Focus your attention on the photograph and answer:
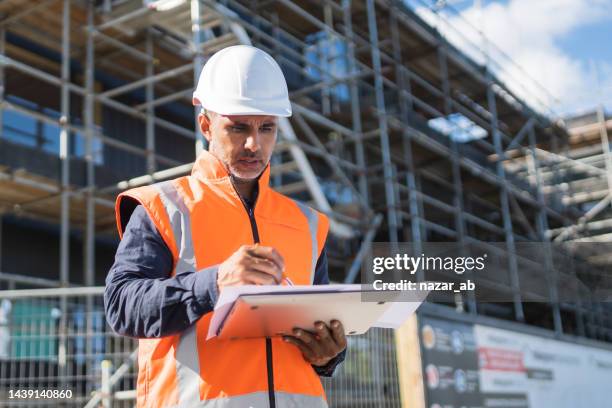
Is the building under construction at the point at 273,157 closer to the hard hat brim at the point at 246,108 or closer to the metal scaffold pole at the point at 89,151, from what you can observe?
the metal scaffold pole at the point at 89,151

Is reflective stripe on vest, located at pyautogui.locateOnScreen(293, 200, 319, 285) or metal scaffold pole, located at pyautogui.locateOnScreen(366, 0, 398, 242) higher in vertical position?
metal scaffold pole, located at pyautogui.locateOnScreen(366, 0, 398, 242)

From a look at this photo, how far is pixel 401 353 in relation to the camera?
4.52 meters

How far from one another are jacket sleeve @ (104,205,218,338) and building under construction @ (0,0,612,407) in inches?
118

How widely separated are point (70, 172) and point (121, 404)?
3450mm

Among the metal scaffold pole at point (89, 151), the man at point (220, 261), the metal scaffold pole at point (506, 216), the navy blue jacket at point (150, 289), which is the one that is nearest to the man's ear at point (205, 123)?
the man at point (220, 261)

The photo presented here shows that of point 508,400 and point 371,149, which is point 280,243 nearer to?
point 508,400

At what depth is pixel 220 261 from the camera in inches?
60.4

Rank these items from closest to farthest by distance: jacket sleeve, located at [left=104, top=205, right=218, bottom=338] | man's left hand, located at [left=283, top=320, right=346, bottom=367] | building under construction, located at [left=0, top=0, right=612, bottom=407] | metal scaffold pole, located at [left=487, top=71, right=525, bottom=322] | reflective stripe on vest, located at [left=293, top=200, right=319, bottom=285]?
jacket sleeve, located at [left=104, top=205, right=218, bottom=338] < man's left hand, located at [left=283, top=320, right=346, bottom=367] < reflective stripe on vest, located at [left=293, top=200, right=319, bottom=285] < building under construction, located at [left=0, top=0, right=612, bottom=407] < metal scaffold pole, located at [left=487, top=71, right=525, bottom=322]

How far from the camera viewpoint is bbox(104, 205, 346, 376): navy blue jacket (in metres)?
1.36

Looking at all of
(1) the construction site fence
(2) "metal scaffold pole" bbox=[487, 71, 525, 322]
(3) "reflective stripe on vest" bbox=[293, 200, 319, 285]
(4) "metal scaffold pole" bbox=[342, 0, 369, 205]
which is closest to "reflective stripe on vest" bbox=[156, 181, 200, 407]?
(3) "reflective stripe on vest" bbox=[293, 200, 319, 285]

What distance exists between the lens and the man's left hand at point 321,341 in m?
1.47

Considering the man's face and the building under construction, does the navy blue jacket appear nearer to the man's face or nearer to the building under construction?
the man's face

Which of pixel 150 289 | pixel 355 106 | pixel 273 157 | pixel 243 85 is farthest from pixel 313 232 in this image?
pixel 355 106

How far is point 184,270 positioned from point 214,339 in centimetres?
15
